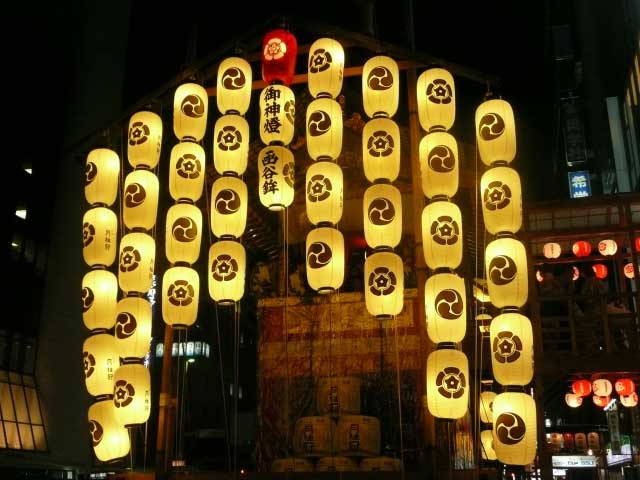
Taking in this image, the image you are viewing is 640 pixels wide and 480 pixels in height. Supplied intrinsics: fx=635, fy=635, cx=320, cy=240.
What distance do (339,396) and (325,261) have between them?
10.3 feet

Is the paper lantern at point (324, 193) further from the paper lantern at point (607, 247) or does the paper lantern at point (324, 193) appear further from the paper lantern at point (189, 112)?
the paper lantern at point (607, 247)

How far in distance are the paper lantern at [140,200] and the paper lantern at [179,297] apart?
3.09ft

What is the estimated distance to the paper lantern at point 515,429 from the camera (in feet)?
25.0

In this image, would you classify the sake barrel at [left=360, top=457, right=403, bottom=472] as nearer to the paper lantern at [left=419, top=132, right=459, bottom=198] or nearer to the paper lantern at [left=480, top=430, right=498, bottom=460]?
the paper lantern at [left=480, top=430, right=498, bottom=460]

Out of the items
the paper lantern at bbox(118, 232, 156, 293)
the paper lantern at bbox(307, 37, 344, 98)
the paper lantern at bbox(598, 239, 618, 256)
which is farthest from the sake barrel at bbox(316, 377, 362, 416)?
the paper lantern at bbox(598, 239, 618, 256)

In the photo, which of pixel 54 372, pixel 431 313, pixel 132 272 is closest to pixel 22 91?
pixel 54 372

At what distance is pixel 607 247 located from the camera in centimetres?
1407

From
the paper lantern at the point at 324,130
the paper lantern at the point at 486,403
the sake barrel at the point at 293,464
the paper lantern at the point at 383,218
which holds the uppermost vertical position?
the paper lantern at the point at 324,130

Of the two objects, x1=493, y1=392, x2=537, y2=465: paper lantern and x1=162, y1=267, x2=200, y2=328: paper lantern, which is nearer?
x1=493, y1=392, x2=537, y2=465: paper lantern

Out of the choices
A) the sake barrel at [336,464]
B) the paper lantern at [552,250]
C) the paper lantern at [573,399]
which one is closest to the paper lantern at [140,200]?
the sake barrel at [336,464]

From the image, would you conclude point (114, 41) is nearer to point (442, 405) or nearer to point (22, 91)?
point (22, 91)

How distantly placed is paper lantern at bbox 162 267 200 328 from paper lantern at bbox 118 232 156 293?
339mm

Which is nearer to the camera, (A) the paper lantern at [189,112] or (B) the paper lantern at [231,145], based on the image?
(B) the paper lantern at [231,145]

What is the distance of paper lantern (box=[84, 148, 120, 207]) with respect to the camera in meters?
10.3
